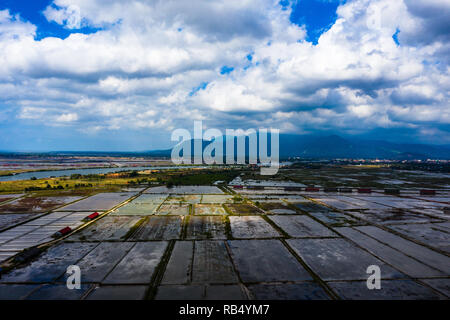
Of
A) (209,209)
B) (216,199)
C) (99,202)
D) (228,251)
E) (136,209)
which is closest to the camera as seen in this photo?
(228,251)

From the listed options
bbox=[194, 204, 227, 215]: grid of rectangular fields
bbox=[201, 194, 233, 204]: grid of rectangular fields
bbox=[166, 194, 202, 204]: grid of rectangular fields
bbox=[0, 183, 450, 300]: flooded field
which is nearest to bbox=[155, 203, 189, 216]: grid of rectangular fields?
bbox=[0, 183, 450, 300]: flooded field

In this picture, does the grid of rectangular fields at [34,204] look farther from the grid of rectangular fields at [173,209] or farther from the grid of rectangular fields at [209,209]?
the grid of rectangular fields at [209,209]

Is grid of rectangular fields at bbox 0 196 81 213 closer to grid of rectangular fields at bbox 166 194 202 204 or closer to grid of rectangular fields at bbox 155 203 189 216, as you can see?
grid of rectangular fields at bbox 155 203 189 216

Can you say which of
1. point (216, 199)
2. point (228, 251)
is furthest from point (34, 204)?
point (228, 251)

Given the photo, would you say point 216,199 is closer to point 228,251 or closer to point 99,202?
point 99,202

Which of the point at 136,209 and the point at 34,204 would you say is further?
the point at 34,204

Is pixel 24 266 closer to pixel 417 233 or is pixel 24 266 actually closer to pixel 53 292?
pixel 53 292

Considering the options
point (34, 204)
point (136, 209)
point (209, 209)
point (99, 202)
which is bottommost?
point (209, 209)

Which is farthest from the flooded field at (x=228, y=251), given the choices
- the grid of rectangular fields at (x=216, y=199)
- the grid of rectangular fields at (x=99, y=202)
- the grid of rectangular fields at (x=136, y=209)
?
the grid of rectangular fields at (x=216, y=199)
